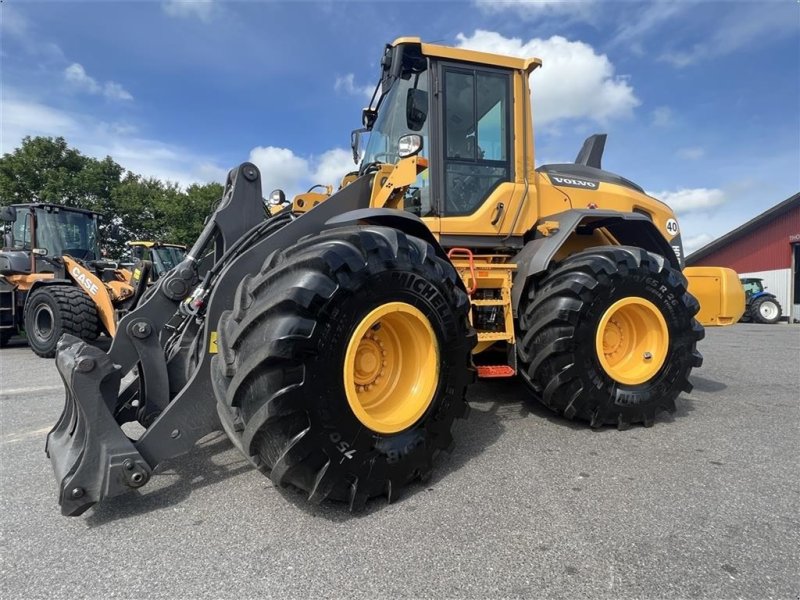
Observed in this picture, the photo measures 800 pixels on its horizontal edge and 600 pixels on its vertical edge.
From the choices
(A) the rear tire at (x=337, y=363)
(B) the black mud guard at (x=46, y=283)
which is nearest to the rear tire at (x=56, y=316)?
(B) the black mud guard at (x=46, y=283)

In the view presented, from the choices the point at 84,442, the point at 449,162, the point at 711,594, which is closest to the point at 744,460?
the point at 711,594

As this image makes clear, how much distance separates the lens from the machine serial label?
4.28 metres

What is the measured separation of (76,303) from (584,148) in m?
7.96

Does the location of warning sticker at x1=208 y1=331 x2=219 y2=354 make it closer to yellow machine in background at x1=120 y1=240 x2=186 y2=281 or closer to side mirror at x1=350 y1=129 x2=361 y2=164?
side mirror at x1=350 y1=129 x2=361 y2=164

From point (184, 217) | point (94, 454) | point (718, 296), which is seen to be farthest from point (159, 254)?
point (184, 217)

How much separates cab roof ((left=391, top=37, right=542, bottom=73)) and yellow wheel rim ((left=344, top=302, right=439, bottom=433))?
2196 mm

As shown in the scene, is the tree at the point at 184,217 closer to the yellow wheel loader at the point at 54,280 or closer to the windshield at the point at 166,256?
the windshield at the point at 166,256

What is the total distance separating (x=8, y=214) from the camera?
8883 millimetres

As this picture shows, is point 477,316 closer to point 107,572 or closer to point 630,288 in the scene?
point 630,288

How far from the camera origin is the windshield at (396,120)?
3607mm

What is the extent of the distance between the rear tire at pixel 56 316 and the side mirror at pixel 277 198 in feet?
17.0

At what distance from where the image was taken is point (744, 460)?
296 centimetres

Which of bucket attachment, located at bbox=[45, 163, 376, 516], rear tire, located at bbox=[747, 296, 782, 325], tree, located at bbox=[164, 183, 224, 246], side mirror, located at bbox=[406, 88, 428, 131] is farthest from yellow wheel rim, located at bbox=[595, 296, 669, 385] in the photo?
tree, located at bbox=[164, 183, 224, 246]

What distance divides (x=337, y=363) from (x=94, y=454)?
1223 mm
